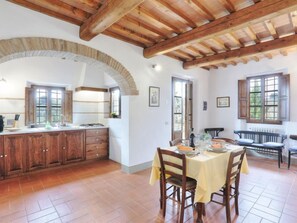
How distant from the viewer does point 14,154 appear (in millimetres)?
3607

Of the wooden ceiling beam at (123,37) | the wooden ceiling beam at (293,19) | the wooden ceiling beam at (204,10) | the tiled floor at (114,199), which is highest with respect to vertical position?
the wooden ceiling beam at (123,37)

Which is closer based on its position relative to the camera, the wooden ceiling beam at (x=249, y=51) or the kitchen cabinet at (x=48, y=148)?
the wooden ceiling beam at (x=249, y=51)

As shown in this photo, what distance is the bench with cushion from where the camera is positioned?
4477 mm

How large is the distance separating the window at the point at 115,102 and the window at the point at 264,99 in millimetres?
3683

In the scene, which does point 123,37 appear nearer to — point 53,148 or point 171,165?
point 171,165

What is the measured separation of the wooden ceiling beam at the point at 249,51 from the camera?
3428 millimetres

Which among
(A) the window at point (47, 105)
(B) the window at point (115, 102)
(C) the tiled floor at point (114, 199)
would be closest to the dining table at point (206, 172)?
(C) the tiled floor at point (114, 199)

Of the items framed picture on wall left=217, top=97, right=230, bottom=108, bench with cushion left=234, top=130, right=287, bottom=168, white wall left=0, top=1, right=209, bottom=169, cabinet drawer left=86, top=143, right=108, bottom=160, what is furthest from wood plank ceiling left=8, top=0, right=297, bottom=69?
cabinet drawer left=86, top=143, right=108, bottom=160

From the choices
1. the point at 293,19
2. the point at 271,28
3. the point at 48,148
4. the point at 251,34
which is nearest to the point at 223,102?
the point at 251,34

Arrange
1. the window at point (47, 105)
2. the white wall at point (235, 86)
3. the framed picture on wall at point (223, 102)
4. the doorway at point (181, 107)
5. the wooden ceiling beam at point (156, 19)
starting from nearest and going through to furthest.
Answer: the wooden ceiling beam at point (156, 19) → the window at point (47, 105) → the white wall at point (235, 86) → the doorway at point (181, 107) → the framed picture on wall at point (223, 102)

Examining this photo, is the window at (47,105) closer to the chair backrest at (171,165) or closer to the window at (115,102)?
the window at (115,102)

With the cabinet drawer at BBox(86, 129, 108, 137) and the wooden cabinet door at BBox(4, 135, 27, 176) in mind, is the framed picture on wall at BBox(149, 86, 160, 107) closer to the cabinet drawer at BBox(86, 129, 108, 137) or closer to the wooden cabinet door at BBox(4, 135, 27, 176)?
the cabinet drawer at BBox(86, 129, 108, 137)

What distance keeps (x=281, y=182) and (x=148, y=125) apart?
2.84 metres

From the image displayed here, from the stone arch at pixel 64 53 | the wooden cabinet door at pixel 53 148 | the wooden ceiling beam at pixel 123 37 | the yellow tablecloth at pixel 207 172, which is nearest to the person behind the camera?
the yellow tablecloth at pixel 207 172
